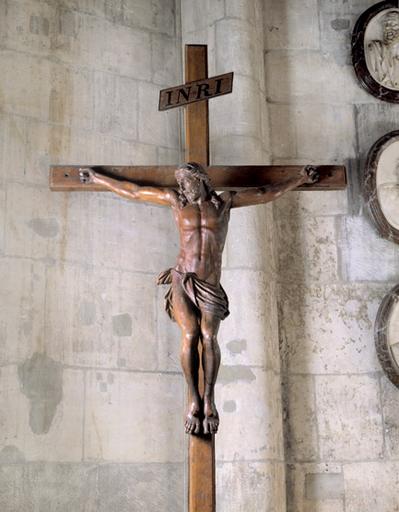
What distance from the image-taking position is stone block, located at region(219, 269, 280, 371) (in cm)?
475

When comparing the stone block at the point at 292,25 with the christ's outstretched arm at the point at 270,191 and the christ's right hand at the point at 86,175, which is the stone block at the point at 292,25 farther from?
the christ's right hand at the point at 86,175

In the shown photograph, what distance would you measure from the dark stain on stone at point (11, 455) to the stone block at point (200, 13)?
2.62 metres

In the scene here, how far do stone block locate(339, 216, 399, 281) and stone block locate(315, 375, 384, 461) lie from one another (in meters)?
0.58

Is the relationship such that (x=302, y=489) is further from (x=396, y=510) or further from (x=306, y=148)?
(x=306, y=148)

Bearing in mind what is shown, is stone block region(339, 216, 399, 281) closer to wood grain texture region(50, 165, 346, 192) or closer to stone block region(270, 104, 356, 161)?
stone block region(270, 104, 356, 161)

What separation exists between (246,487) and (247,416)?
0.35 m

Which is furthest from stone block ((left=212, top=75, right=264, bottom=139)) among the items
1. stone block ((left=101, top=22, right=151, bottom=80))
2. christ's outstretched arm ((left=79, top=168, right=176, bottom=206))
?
christ's outstretched arm ((left=79, top=168, right=176, bottom=206))

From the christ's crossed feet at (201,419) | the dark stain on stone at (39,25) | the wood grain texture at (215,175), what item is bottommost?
the christ's crossed feet at (201,419)

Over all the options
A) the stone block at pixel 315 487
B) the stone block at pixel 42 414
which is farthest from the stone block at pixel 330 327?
the stone block at pixel 42 414

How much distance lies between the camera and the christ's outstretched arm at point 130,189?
3.99m

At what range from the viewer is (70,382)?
4.62 meters

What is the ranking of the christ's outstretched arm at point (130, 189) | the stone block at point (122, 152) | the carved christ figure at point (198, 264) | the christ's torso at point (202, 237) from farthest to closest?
the stone block at point (122, 152) → the christ's outstretched arm at point (130, 189) → the christ's torso at point (202, 237) → the carved christ figure at point (198, 264)

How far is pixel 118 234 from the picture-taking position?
4.97 m

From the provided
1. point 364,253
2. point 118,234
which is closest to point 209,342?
point 118,234
